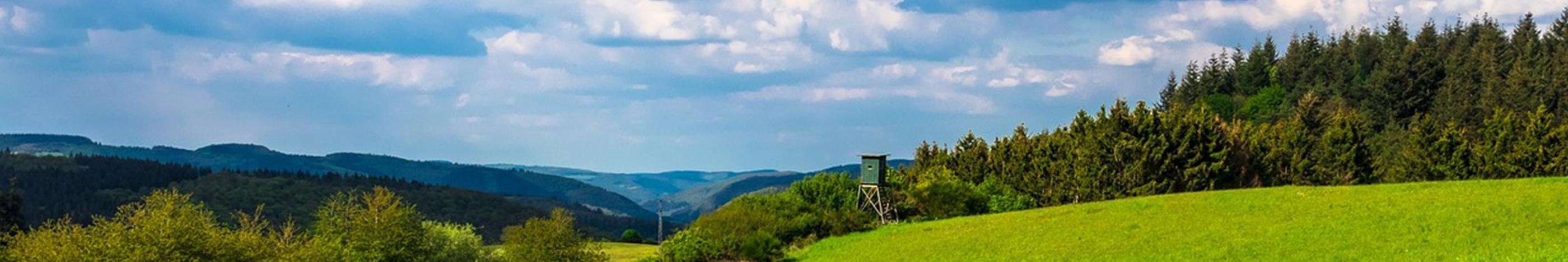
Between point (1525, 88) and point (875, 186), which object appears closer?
point (875, 186)

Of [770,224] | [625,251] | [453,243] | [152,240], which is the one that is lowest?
[625,251]

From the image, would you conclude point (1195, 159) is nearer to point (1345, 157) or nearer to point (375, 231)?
point (1345, 157)

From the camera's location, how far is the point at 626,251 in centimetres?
16538

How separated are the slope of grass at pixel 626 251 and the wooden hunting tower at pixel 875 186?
1600 inches

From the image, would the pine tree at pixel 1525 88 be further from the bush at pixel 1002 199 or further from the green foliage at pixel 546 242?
the green foliage at pixel 546 242

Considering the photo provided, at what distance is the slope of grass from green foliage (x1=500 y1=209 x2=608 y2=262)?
45969 mm

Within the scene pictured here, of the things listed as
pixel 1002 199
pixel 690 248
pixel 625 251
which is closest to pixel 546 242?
pixel 690 248

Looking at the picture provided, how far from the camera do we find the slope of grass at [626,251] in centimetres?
14219

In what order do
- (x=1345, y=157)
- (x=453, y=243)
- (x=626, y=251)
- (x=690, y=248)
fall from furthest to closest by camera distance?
1. (x=626, y=251)
2. (x=1345, y=157)
3. (x=453, y=243)
4. (x=690, y=248)

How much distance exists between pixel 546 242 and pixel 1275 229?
4614 cm

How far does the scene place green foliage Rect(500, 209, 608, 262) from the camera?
269 feet

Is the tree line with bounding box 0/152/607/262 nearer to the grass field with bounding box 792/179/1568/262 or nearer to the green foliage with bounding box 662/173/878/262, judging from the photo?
the green foliage with bounding box 662/173/878/262

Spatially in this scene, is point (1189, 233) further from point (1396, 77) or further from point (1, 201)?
point (1396, 77)

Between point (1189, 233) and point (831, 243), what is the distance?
93.9 feet
